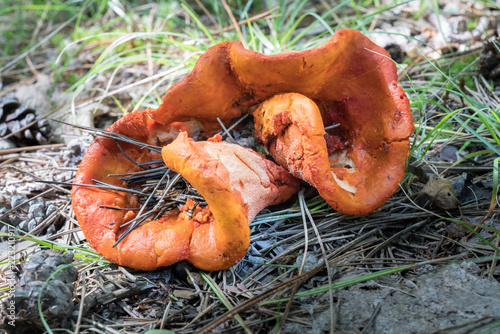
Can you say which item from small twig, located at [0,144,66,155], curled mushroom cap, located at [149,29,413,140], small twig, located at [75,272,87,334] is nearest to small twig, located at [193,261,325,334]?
small twig, located at [75,272,87,334]

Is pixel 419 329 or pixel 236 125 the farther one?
pixel 236 125

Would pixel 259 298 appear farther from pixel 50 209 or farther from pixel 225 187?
pixel 50 209

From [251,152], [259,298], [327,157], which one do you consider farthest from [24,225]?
[327,157]

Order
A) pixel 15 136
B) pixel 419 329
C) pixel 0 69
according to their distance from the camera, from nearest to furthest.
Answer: pixel 419 329 → pixel 15 136 → pixel 0 69

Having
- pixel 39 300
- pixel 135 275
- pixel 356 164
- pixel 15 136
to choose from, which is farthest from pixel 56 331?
pixel 15 136

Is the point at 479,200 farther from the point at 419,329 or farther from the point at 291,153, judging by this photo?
the point at 291,153

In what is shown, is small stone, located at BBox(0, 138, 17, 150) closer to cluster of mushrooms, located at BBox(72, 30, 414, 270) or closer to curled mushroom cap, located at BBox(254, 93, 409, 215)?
cluster of mushrooms, located at BBox(72, 30, 414, 270)

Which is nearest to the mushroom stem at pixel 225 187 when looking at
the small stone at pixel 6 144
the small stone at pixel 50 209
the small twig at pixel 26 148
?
the small stone at pixel 50 209
